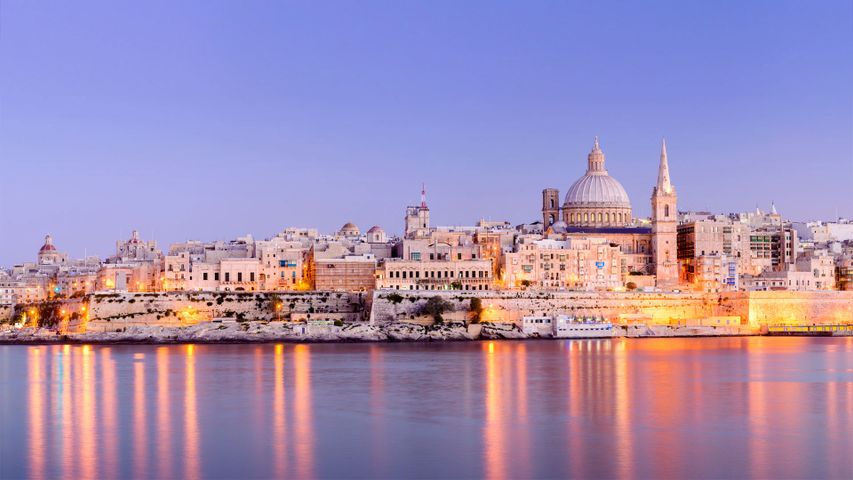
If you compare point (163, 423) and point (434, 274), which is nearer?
point (163, 423)

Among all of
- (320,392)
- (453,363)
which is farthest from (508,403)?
(453,363)

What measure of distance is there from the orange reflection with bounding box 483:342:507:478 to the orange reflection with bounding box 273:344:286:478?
103 inches

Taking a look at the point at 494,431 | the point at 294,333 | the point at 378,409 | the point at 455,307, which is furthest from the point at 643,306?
the point at 494,431

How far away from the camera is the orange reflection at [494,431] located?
15.1 metres

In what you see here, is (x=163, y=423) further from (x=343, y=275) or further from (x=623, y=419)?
(x=343, y=275)

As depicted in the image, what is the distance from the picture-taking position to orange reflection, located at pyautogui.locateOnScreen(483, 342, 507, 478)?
1511cm

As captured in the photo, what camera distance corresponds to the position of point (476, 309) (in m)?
40.7

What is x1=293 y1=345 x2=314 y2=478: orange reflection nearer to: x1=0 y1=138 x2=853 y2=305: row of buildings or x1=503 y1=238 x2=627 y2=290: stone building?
x1=0 y1=138 x2=853 y2=305: row of buildings

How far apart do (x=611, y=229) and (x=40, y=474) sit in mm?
37473

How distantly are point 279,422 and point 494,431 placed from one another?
3.46m

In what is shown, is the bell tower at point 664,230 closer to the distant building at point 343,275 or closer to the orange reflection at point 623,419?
the distant building at point 343,275

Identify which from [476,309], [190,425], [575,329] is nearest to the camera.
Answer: [190,425]

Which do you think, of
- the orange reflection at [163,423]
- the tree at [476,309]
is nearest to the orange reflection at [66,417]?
the orange reflection at [163,423]

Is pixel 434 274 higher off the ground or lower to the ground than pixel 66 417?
higher
